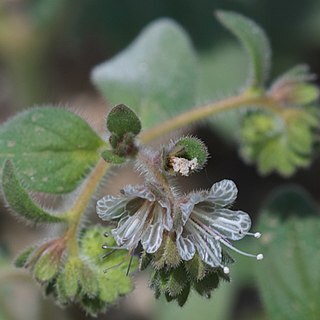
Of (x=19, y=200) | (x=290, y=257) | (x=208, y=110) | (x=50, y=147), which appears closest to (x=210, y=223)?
(x=19, y=200)

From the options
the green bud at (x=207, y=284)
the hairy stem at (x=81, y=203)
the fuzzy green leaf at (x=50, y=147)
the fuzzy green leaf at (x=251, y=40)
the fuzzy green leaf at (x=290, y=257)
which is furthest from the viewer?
the fuzzy green leaf at (x=251, y=40)

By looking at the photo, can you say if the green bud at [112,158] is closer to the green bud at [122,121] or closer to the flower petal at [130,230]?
the green bud at [122,121]

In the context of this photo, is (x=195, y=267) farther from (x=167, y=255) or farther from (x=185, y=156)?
(x=185, y=156)

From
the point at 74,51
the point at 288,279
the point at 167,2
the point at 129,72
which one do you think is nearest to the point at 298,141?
the point at 288,279

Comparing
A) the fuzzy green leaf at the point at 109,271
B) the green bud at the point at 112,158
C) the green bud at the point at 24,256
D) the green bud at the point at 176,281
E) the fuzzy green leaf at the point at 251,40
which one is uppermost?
the fuzzy green leaf at the point at 251,40

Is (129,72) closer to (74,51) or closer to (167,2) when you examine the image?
(167,2)

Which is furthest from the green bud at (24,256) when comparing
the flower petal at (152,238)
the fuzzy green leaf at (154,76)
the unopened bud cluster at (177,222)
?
the fuzzy green leaf at (154,76)
